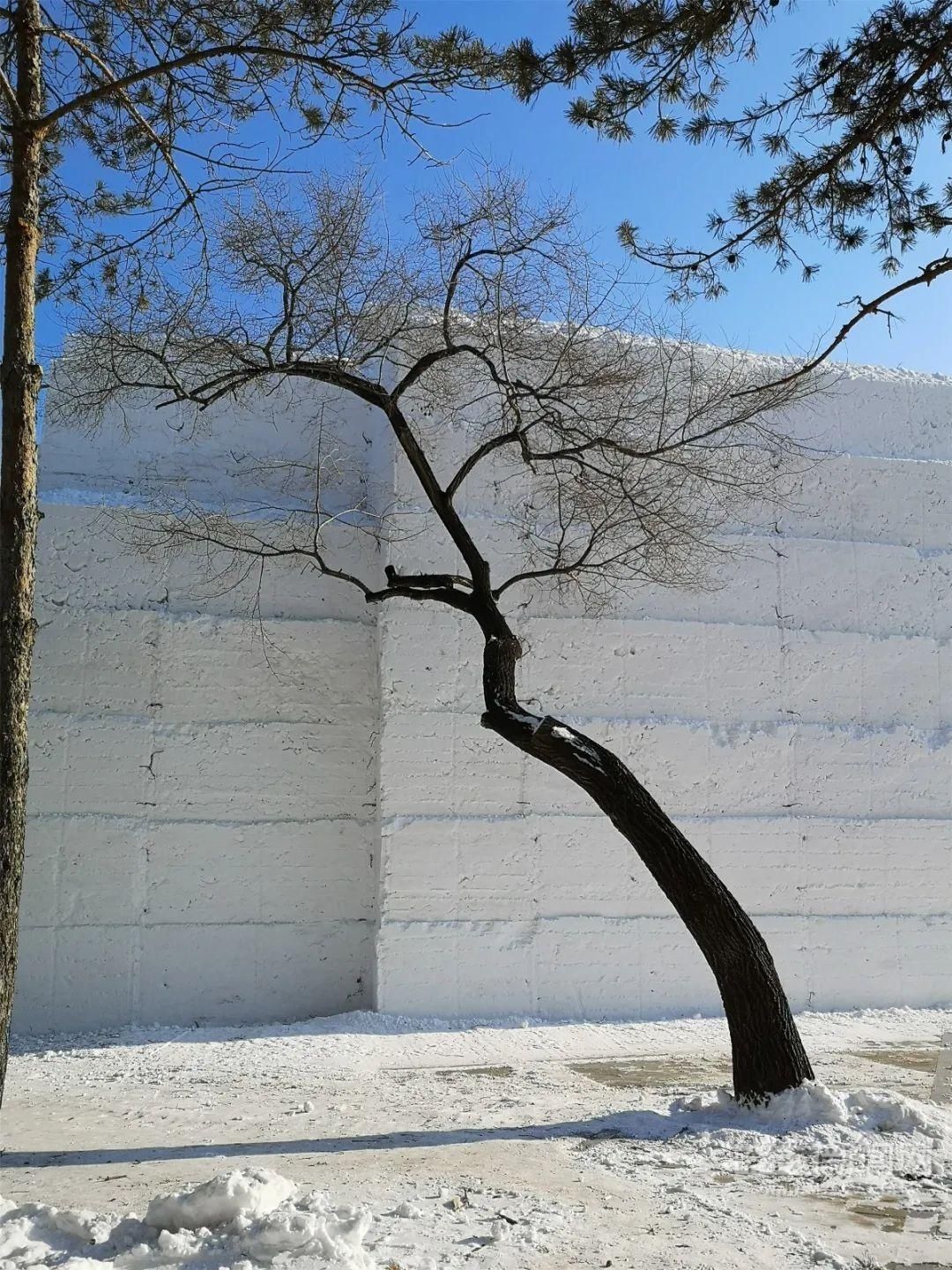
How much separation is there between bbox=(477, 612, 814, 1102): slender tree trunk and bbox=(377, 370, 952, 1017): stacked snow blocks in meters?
2.32

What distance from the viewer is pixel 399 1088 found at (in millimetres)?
6059

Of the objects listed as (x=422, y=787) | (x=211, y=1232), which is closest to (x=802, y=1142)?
(x=211, y=1232)

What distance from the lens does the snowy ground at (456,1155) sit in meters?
3.42

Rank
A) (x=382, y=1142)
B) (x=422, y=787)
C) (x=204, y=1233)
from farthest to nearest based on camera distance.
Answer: (x=422, y=787), (x=382, y=1142), (x=204, y=1233)

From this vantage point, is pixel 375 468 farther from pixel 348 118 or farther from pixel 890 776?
pixel 890 776

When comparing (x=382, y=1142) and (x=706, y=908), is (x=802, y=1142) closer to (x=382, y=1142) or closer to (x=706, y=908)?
(x=706, y=908)

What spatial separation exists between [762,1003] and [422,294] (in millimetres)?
4392

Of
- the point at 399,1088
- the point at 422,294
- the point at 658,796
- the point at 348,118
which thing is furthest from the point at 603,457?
the point at 399,1088

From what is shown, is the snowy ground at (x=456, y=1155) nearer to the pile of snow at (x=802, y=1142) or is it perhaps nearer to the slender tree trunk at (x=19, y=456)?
the pile of snow at (x=802, y=1142)

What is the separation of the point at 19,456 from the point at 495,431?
4.40 metres

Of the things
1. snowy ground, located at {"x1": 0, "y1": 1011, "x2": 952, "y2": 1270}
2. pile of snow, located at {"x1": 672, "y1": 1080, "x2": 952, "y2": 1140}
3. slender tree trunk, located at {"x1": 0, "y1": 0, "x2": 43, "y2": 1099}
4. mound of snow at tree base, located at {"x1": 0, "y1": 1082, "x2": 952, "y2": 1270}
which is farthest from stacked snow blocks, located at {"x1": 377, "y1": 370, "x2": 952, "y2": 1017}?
mound of snow at tree base, located at {"x1": 0, "y1": 1082, "x2": 952, "y2": 1270}

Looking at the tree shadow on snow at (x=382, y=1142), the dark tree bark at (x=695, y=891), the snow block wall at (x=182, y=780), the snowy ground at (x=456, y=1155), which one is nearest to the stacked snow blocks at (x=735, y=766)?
the snow block wall at (x=182, y=780)

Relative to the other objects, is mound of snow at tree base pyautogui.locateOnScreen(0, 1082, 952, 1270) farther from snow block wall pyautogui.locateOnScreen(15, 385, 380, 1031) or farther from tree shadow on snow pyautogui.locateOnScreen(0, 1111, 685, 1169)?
snow block wall pyautogui.locateOnScreen(15, 385, 380, 1031)

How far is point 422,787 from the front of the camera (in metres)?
8.10
